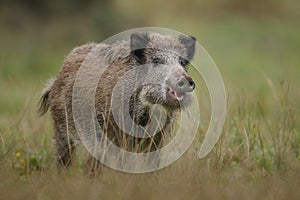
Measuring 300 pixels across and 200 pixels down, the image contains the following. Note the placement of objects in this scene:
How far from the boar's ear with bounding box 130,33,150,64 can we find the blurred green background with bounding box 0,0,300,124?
5686 millimetres

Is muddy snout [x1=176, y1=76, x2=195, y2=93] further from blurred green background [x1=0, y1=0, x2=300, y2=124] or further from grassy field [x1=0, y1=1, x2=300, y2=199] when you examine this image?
blurred green background [x1=0, y1=0, x2=300, y2=124]

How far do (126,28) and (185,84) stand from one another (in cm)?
1145

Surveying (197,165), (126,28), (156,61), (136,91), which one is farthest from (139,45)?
(126,28)

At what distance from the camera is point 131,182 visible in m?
5.11

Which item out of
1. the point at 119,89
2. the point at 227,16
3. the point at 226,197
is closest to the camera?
the point at 226,197

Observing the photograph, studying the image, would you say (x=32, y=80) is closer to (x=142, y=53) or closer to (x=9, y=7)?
(x=9, y=7)

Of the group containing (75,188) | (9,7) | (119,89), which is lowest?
(75,188)

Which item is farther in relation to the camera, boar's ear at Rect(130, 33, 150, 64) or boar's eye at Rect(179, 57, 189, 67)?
boar's eye at Rect(179, 57, 189, 67)

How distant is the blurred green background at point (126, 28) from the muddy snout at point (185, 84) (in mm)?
6216

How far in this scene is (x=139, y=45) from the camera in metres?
6.53

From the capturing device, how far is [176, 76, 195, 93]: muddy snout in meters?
6.00

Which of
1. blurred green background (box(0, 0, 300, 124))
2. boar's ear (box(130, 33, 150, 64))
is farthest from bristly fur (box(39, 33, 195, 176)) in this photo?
blurred green background (box(0, 0, 300, 124))

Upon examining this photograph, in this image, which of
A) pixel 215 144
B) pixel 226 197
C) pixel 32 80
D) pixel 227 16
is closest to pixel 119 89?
pixel 215 144

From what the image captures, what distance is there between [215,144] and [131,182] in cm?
158
